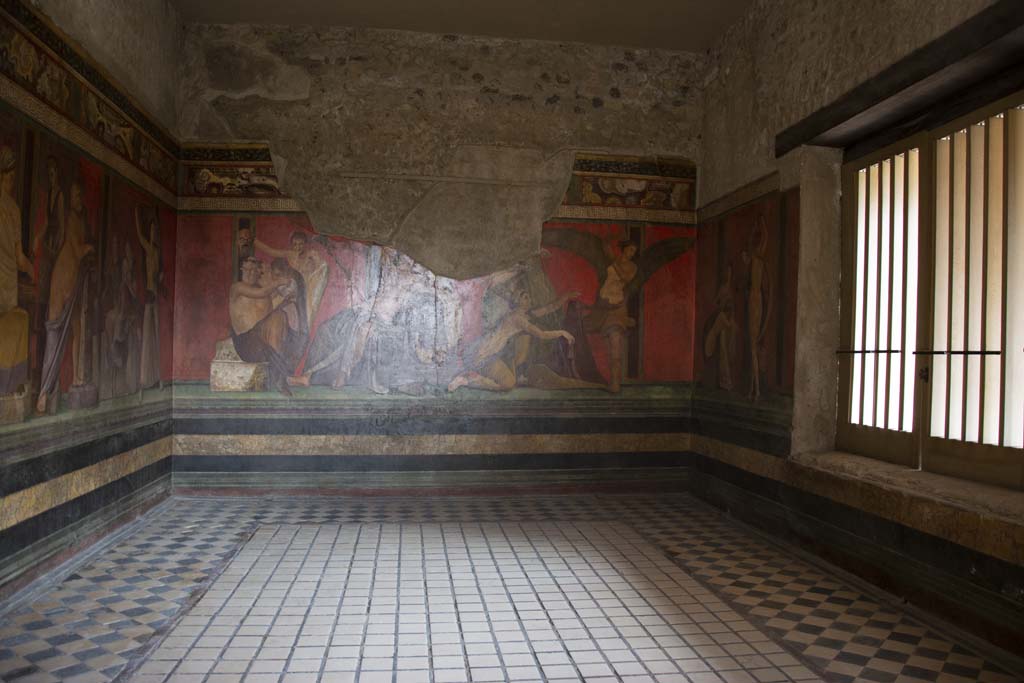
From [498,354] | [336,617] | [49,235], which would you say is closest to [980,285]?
[336,617]

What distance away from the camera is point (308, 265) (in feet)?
21.8

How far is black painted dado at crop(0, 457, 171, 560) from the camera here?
3.88 metres

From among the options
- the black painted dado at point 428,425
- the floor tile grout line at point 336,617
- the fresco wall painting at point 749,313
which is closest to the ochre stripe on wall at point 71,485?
the black painted dado at point 428,425

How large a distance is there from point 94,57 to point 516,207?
3.54 m

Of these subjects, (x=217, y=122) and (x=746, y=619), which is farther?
(x=217, y=122)

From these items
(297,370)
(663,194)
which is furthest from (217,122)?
(663,194)

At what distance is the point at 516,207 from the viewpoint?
6871mm

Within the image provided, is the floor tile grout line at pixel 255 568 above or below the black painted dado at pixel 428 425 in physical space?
below

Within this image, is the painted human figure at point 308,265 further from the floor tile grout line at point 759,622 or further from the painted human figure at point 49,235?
the floor tile grout line at point 759,622

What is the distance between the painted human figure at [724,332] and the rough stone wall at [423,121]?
1715mm

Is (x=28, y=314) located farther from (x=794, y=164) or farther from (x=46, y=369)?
(x=794, y=164)

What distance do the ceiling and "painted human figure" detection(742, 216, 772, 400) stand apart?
6.69 ft

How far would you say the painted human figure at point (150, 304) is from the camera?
5785 mm

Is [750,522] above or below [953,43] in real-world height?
below
